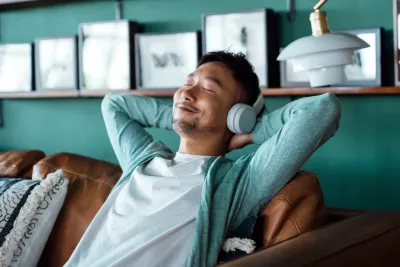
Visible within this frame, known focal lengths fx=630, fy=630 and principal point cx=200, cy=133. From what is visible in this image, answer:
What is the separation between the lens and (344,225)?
5.29ft

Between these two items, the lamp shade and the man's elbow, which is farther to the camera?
the man's elbow

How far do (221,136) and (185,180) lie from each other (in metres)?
0.21

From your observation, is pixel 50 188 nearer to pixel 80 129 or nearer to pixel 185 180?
pixel 185 180

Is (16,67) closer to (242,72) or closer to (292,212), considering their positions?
(242,72)

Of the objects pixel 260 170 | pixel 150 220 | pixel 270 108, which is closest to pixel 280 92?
pixel 270 108

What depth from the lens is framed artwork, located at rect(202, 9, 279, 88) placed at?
2.33 meters

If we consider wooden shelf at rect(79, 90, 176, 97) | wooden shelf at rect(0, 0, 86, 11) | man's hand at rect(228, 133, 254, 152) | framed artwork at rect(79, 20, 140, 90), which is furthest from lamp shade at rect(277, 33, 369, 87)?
wooden shelf at rect(0, 0, 86, 11)

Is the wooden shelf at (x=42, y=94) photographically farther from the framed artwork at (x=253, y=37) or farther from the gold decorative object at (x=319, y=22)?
the gold decorative object at (x=319, y=22)

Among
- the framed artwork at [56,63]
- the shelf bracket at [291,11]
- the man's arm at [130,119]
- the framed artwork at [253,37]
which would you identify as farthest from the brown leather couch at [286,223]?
the shelf bracket at [291,11]

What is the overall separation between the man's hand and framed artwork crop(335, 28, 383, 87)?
501mm

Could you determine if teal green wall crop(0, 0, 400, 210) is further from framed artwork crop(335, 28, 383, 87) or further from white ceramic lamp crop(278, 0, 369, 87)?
white ceramic lamp crop(278, 0, 369, 87)

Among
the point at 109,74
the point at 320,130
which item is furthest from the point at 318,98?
the point at 109,74

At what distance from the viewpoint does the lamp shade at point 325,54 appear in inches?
69.3

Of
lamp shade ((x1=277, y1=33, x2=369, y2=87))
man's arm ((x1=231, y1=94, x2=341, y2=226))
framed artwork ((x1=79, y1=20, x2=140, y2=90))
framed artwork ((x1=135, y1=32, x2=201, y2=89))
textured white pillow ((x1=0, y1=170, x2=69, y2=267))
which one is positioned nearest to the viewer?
man's arm ((x1=231, y1=94, x2=341, y2=226))
